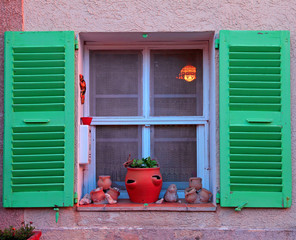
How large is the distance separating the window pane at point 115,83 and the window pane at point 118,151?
222 millimetres

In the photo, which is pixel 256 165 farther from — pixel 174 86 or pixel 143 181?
pixel 174 86

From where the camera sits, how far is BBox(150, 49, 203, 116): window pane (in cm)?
387

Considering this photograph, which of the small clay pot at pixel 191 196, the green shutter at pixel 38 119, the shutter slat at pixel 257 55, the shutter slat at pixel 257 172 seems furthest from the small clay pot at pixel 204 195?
the shutter slat at pixel 257 55

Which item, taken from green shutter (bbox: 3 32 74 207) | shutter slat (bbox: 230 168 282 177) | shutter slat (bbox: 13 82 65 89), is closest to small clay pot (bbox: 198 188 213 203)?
shutter slat (bbox: 230 168 282 177)

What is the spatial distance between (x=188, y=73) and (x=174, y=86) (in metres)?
0.23

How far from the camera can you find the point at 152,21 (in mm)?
3508

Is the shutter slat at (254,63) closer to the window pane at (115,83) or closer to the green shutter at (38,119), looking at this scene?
the window pane at (115,83)

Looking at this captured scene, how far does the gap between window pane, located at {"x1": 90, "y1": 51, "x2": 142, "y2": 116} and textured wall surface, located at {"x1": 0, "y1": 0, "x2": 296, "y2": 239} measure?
1.54 feet

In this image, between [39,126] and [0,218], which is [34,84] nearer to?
[39,126]

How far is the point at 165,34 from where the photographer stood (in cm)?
358

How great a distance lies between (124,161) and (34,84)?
1.31 meters

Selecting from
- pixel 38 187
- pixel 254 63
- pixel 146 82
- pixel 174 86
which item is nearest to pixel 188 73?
pixel 174 86

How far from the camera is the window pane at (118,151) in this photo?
3867 millimetres

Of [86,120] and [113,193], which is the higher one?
[86,120]
